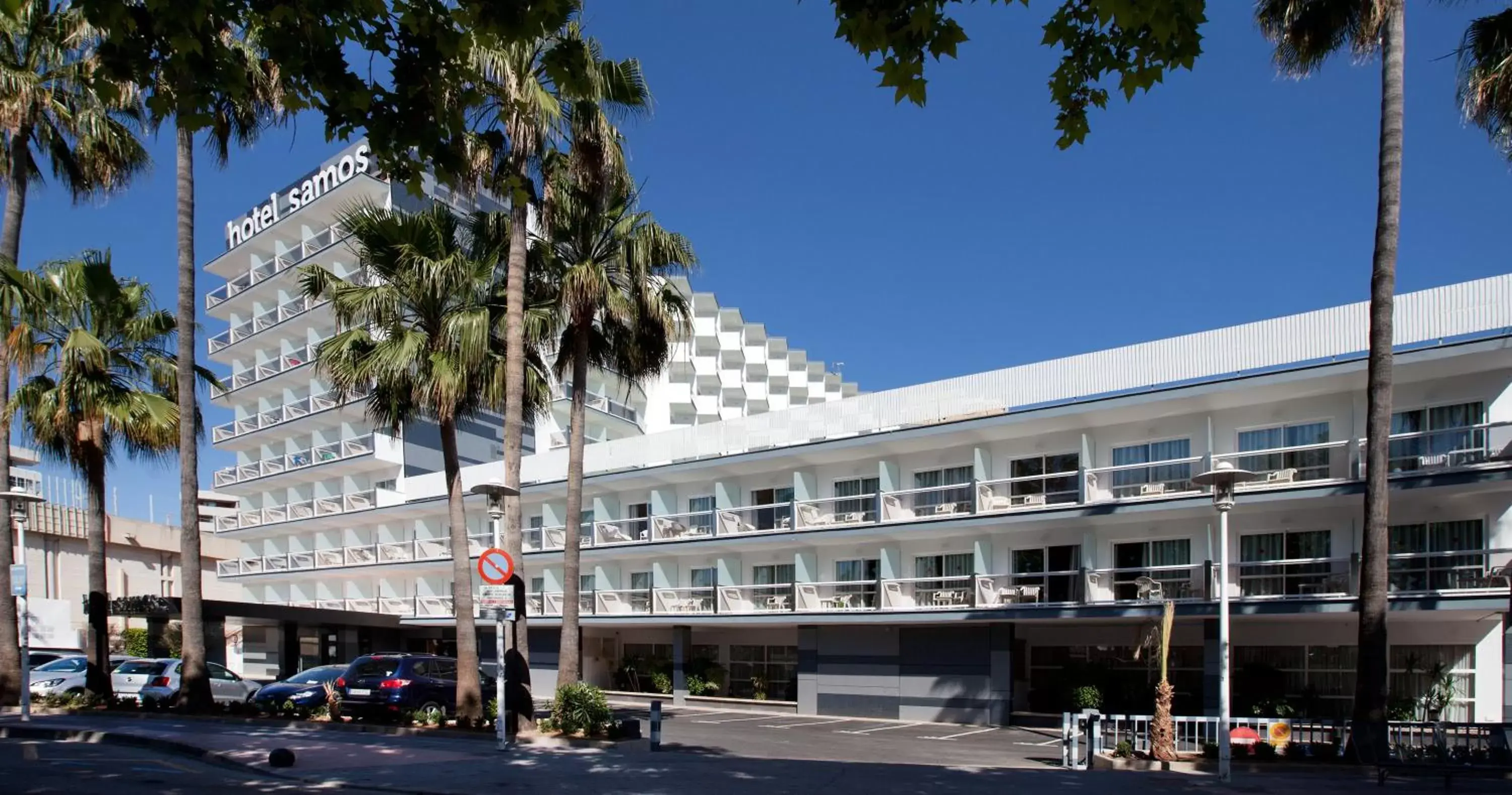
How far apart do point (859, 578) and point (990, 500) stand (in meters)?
5.58

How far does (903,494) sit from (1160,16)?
2701 centimetres

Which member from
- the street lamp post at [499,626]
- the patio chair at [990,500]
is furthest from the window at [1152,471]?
the street lamp post at [499,626]

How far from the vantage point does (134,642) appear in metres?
59.2

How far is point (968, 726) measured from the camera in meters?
31.0

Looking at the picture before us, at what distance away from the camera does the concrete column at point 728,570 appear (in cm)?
3875

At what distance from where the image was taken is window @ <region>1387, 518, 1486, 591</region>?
24359 mm

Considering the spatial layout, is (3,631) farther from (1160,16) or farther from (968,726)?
(1160,16)

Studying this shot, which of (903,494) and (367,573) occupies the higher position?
(903,494)

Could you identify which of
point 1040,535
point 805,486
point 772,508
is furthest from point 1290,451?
point 772,508

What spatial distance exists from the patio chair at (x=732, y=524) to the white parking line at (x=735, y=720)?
237 inches

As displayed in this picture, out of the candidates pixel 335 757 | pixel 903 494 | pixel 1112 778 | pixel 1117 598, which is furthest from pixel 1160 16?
pixel 903 494

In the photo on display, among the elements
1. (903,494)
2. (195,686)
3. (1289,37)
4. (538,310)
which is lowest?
(195,686)

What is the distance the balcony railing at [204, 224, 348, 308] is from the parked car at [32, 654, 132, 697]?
26620mm

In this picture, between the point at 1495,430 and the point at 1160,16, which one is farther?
the point at 1495,430
